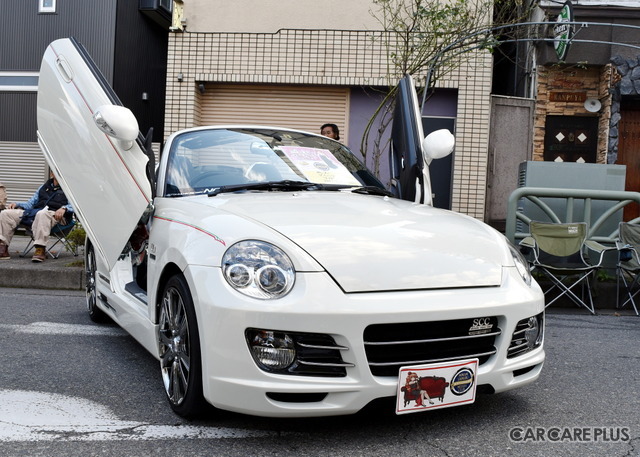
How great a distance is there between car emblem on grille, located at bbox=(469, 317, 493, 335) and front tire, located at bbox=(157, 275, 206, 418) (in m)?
1.09

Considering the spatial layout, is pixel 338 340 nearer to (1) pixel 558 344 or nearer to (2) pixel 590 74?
(1) pixel 558 344

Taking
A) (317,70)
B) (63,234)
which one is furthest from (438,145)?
(317,70)

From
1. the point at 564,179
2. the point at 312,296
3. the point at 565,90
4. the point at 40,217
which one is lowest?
the point at 40,217

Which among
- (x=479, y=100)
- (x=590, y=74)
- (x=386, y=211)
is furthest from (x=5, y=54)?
(x=386, y=211)

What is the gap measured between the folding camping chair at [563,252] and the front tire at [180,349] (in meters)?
4.29

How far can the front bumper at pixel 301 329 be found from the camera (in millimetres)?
2324

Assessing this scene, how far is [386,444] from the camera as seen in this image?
2.48 meters

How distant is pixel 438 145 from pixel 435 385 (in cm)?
207

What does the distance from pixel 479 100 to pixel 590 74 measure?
2.04m

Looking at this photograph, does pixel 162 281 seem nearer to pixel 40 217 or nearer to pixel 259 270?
pixel 259 270

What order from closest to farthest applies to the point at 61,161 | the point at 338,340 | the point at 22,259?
1. the point at 338,340
2. the point at 61,161
3. the point at 22,259

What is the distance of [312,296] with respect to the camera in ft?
7.73

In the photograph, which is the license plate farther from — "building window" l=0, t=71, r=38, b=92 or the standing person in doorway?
"building window" l=0, t=71, r=38, b=92

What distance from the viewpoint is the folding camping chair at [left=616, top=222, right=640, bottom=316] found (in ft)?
20.7
